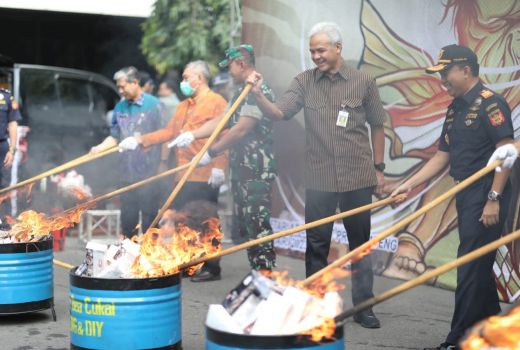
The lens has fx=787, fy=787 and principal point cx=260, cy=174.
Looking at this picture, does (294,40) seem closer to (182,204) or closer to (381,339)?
(182,204)

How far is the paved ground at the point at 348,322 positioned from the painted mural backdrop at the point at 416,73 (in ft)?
1.51

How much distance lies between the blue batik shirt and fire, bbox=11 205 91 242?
1.95 m

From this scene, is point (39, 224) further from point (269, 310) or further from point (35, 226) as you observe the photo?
point (269, 310)

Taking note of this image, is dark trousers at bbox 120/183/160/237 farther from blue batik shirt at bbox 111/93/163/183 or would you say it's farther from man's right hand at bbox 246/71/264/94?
man's right hand at bbox 246/71/264/94

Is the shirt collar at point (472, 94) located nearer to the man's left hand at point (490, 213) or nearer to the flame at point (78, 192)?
the man's left hand at point (490, 213)

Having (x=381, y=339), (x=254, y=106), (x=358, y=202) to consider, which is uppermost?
(x=254, y=106)

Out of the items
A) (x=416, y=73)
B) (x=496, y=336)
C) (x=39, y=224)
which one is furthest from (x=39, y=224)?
(x=496, y=336)

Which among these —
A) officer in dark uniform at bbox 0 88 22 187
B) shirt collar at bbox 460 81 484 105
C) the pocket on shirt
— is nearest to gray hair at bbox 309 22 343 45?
the pocket on shirt

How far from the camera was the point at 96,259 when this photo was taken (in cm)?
430

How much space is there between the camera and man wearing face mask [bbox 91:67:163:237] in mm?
7520

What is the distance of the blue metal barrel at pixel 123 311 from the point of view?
3900 mm

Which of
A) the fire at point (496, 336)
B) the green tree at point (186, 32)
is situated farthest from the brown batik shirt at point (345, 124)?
the green tree at point (186, 32)

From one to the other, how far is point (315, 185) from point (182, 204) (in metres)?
1.92

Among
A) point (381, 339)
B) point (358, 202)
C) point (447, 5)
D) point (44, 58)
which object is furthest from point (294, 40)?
point (44, 58)
